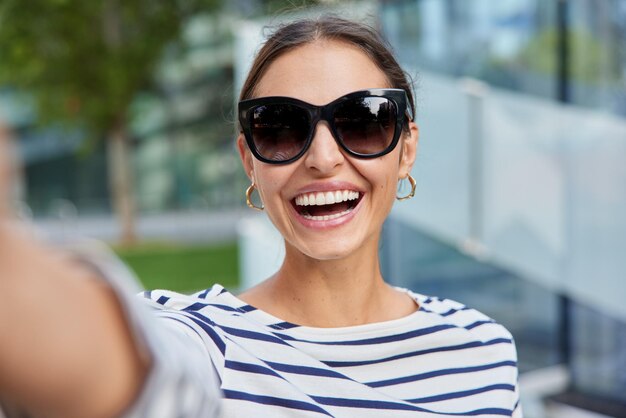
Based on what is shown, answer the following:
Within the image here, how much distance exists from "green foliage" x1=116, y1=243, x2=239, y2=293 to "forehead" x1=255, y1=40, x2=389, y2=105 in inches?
405

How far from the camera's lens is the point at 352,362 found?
1.46m

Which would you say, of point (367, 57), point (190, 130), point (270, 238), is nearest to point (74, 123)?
point (190, 130)

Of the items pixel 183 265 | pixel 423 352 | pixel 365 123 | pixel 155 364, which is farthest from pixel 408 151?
pixel 183 265

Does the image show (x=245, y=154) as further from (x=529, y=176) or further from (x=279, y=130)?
(x=529, y=176)

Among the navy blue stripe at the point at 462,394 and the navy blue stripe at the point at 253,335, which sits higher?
the navy blue stripe at the point at 253,335

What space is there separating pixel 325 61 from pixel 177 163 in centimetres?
2256

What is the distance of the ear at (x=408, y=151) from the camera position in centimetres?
171

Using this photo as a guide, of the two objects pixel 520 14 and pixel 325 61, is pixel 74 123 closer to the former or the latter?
pixel 520 14

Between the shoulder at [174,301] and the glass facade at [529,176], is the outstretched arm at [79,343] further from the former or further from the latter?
the glass facade at [529,176]

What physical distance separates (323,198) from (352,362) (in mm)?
284

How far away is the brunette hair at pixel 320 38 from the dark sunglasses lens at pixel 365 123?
0.37 ft

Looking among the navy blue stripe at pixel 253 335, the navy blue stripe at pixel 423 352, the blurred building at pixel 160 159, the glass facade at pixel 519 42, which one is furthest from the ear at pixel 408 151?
the blurred building at pixel 160 159

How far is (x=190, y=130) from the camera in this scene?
23.0 meters

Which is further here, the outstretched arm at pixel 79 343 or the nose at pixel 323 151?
the nose at pixel 323 151
